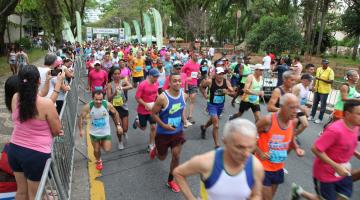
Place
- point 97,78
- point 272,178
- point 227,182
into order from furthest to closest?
point 97,78, point 272,178, point 227,182

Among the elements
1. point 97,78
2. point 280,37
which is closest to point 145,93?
point 97,78

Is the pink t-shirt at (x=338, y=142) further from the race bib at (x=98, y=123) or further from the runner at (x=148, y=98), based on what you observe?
the runner at (x=148, y=98)

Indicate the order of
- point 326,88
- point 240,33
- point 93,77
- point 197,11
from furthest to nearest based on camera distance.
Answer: point 240,33 → point 197,11 → point 326,88 → point 93,77

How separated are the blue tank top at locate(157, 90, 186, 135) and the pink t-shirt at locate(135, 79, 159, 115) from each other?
164cm

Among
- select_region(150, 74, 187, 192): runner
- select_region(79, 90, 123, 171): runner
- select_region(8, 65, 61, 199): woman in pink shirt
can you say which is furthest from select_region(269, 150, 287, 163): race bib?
select_region(79, 90, 123, 171): runner

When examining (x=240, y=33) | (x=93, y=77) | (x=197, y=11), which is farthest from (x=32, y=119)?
(x=240, y=33)

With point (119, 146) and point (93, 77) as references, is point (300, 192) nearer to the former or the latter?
point (119, 146)

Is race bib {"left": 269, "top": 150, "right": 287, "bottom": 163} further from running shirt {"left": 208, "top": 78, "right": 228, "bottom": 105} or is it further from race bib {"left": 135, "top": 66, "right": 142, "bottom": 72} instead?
race bib {"left": 135, "top": 66, "right": 142, "bottom": 72}

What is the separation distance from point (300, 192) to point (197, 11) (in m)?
28.9

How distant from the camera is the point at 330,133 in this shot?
3.49 metres

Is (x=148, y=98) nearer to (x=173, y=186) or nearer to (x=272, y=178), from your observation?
(x=173, y=186)

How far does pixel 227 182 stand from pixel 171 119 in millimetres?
2563

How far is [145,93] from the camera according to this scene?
6.61m

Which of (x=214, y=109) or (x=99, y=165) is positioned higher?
(x=214, y=109)
